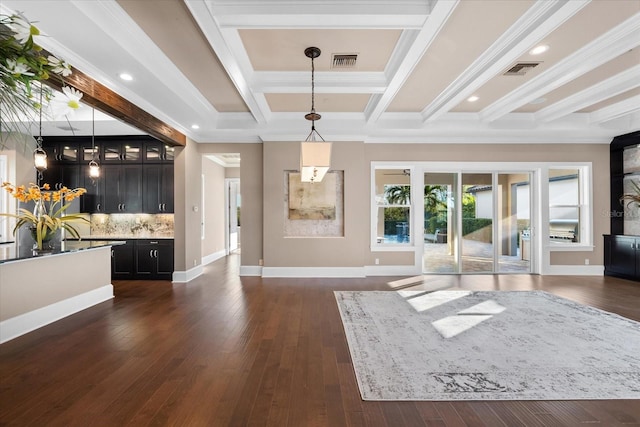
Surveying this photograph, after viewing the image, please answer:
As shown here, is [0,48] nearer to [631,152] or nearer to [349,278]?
[349,278]

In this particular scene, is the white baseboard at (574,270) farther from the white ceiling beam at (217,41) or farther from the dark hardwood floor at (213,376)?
the white ceiling beam at (217,41)

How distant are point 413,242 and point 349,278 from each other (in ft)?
5.36

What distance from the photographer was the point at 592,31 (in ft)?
10.7

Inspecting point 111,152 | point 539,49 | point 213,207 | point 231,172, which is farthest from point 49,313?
point 231,172

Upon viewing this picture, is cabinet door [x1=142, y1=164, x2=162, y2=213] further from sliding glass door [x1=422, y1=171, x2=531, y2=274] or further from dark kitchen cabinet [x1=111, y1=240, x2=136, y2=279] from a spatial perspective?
sliding glass door [x1=422, y1=171, x2=531, y2=274]

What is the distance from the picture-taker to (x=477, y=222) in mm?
6871

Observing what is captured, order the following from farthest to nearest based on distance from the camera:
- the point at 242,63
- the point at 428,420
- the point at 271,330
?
the point at 242,63, the point at 271,330, the point at 428,420

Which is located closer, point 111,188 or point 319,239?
point 111,188

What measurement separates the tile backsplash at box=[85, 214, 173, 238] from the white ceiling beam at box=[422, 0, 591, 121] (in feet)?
19.2

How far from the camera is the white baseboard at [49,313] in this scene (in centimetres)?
339

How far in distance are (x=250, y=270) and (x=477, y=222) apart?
4.99 m

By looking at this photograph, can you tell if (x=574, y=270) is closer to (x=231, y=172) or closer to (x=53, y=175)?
(x=231, y=172)

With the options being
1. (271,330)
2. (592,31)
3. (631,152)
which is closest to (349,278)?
(271,330)

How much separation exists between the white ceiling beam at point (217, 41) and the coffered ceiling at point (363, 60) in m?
0.01
